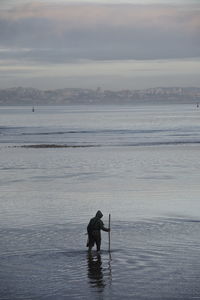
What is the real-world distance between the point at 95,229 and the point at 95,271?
1.94m

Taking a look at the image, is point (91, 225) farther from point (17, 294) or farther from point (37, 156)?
point (37, 156)

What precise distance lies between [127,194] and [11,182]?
8.59 meters

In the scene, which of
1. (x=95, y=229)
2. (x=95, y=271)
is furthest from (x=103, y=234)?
(x=95, y=271)

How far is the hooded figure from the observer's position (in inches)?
738

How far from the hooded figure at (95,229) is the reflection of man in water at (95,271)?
33 cm

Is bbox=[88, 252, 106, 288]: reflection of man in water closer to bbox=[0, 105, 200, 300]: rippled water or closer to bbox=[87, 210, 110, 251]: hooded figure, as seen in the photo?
bbox=[0, 105, 200, 300]: rippled water

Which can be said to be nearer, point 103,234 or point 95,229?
point 95,229

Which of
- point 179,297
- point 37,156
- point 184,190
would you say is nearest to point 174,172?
point 184,190

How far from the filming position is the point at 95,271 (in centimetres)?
1705

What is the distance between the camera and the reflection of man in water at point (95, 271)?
15.9 meters

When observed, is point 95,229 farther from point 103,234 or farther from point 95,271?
point 103,234

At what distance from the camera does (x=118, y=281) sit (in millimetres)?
15961

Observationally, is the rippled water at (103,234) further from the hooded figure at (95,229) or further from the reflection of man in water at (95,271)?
the hooded figure at (95,229)

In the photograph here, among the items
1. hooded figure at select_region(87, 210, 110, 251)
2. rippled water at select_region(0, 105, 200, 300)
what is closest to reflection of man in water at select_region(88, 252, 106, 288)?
rippled water at select_region(0, 105, 200, 300)
